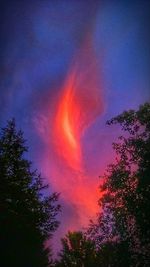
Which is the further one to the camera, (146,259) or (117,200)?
(117,200)

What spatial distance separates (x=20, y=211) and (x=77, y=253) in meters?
8.29

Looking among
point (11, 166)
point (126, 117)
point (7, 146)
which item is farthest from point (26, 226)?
point (126, 117)

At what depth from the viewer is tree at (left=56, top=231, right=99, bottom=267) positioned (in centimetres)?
2759

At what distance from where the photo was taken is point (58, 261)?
93.8 ft

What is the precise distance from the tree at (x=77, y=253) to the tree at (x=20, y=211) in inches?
177

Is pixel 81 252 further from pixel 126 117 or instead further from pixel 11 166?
pixel 126 117

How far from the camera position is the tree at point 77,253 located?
27594 mm

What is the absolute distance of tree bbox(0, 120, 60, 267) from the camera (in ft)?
69.6

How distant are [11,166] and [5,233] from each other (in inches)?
191

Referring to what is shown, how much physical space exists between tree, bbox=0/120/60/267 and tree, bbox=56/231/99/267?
449 cm

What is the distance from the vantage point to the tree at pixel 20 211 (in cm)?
2122

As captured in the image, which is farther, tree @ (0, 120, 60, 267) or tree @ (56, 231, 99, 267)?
tree @ (56, 231, 99, 267)

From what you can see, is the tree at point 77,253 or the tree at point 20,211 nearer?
the tree at point 20,211

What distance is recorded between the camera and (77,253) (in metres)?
28.5
